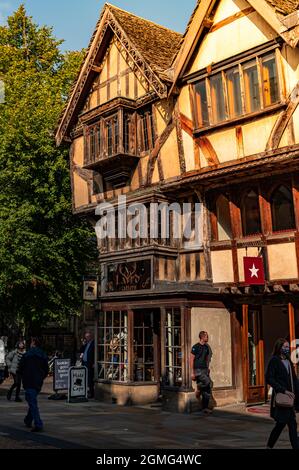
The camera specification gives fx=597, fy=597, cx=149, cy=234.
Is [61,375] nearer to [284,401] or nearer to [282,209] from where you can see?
[282,209]

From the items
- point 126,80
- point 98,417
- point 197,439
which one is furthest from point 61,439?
point 126,80

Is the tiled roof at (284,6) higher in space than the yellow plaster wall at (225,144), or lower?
higher

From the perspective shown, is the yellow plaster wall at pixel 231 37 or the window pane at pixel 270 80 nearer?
the window pane at pixel 270 80

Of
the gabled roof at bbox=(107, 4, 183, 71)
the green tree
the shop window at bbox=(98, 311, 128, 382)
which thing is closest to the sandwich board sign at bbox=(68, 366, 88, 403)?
the shop window at bbox=(98, 311, 128, 382)

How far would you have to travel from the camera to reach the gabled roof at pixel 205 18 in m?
14.7

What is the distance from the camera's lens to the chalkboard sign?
1809cm

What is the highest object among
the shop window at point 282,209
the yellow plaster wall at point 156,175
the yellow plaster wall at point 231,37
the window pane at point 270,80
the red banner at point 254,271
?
the yellow plaster wall at point 231,37

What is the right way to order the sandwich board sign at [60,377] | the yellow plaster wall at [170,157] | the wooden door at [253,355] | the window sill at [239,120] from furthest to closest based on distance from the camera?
the sandwich board sign at [60,377]
the yellow plaster wall at [170,157]
the wooden door at [253,355]
the window sill at [239,120]

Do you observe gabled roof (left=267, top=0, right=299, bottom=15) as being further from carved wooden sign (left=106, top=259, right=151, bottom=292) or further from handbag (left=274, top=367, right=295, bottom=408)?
handbag (left=274, top=367, right=295, bottom=408)

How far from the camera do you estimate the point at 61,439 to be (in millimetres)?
10695

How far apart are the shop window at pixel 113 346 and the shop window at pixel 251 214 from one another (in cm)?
453

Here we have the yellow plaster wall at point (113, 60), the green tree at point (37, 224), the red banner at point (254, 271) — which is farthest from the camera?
the green tree at point (37, 224)

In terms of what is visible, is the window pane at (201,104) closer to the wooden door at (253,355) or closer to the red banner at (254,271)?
the red banner at (254,271)

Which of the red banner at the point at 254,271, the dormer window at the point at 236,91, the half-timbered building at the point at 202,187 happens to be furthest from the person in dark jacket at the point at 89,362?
the dormer window at the point at 236,91
